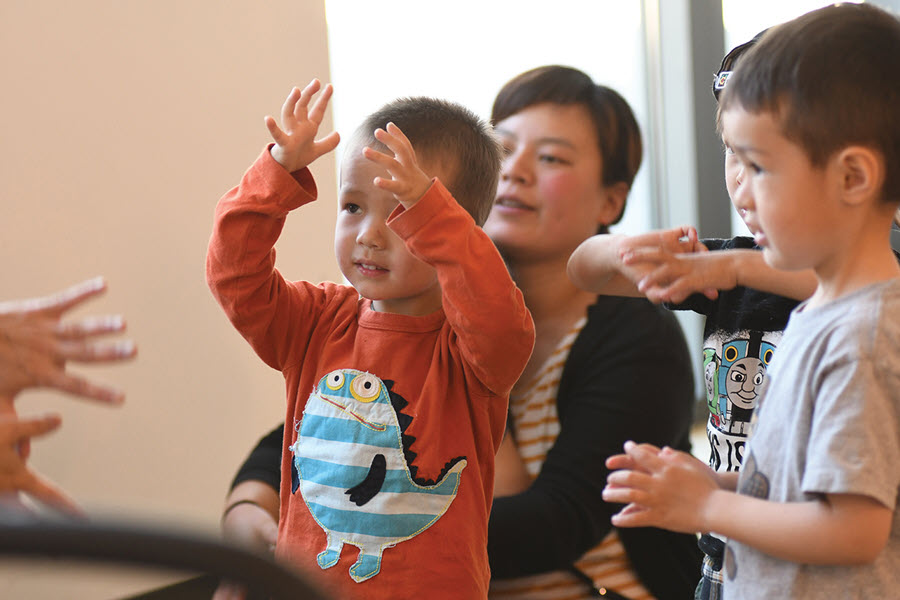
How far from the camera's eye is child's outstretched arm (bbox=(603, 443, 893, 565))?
0.65 meters

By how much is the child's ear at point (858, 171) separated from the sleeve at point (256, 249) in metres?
0.53

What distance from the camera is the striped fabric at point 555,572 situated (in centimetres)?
125

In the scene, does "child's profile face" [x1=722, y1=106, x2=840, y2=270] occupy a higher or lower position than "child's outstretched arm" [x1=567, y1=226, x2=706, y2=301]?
higher

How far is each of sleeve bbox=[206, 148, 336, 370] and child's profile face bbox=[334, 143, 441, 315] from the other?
48 mm

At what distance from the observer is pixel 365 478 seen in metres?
0.90

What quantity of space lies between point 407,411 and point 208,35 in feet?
3.51

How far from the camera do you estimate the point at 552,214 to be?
4.61 ft

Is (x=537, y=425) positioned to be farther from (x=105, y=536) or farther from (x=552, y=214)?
(x=105, y=536)

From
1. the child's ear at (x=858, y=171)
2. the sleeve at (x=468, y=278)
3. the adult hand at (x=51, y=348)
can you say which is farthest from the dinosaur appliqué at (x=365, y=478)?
the child's ear at (x=858, y=171)

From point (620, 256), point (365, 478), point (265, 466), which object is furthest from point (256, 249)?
point (265, 466)

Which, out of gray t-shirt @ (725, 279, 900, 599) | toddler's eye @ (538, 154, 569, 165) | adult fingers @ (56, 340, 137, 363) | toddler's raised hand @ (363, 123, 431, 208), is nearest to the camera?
gray t-shirt @ (725, 279, 900, 599)

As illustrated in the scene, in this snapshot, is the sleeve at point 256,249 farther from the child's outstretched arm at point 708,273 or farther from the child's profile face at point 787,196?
the child's profile face at point 787,196

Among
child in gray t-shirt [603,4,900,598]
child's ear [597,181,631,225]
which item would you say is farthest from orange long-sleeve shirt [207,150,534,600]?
child's ear [597,181,631,225]

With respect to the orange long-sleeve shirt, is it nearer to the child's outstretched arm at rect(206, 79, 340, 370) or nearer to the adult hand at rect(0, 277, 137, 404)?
the child's outstretched arm at rect(206, 79, 340, 370)
